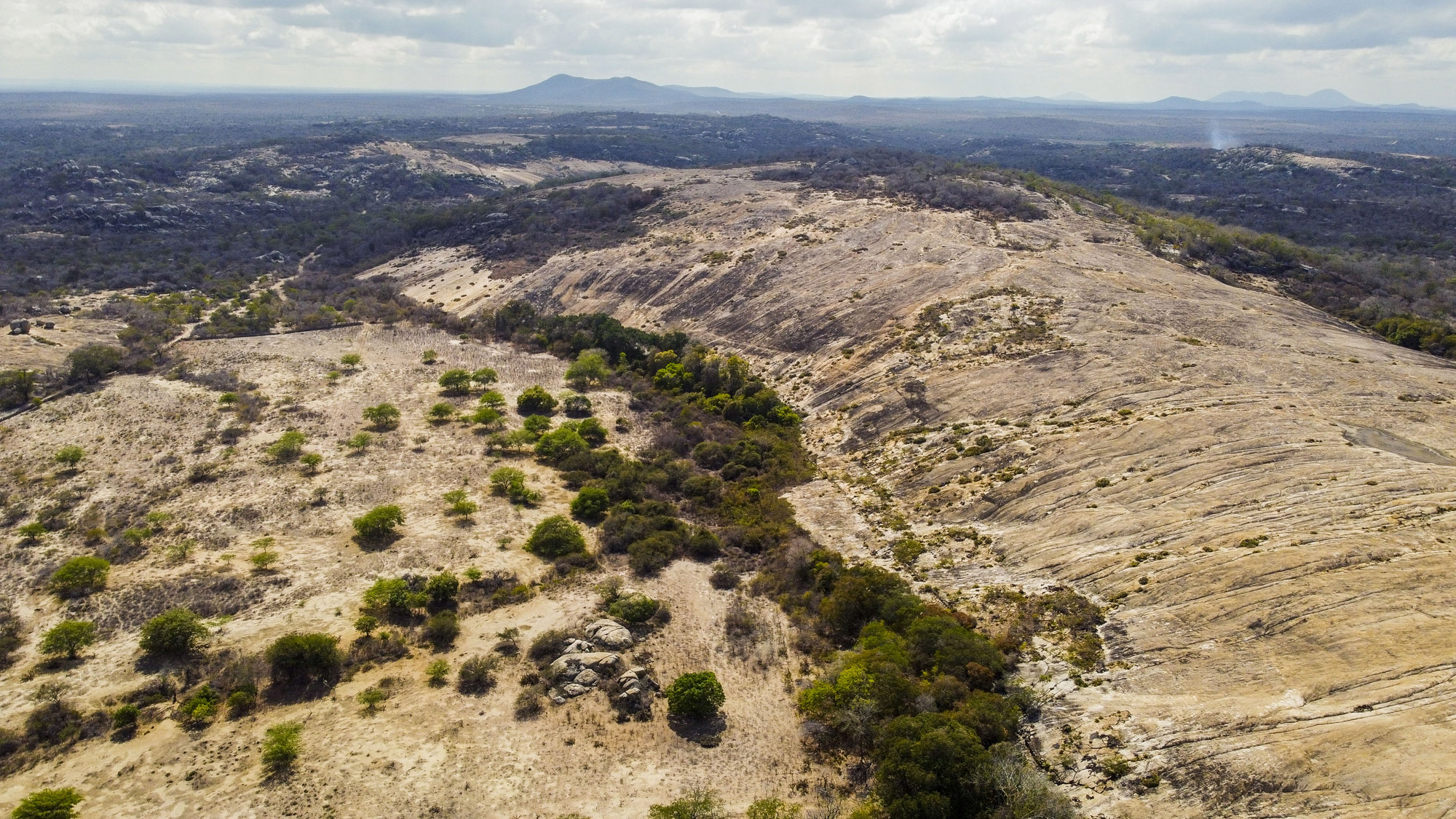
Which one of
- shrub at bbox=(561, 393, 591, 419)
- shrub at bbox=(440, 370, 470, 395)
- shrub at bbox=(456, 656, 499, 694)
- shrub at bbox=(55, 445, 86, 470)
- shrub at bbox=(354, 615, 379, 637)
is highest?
shrub at bbox=(440, 370, 470, 395)

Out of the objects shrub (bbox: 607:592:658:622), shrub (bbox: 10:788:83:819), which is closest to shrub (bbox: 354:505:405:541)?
shrub (bbox: 607:592:658:622)

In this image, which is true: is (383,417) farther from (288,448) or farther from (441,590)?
(441,590)

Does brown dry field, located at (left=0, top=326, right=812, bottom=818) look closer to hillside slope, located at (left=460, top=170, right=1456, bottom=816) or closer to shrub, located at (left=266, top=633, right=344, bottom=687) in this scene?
shrub, located at (left=266, top=633, right=344, bottom=687)

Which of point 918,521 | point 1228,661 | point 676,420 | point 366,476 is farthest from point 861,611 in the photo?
point 366,476

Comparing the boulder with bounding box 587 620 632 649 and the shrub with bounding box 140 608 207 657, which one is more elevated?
the shrub with bounding box 140 608 207 657

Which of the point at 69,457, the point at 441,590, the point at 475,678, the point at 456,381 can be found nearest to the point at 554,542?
the point at 441,590
